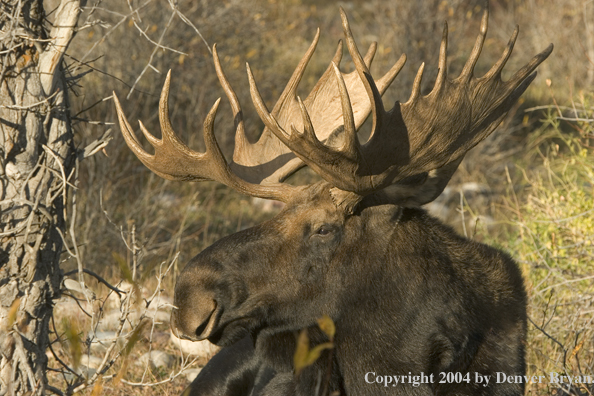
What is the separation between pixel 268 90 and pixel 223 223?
281 centimetres

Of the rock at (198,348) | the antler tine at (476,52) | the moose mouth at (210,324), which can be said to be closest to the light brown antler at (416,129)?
the antler tine at (476,52)

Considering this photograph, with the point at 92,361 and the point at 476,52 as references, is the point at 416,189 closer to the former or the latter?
the point at 476,52

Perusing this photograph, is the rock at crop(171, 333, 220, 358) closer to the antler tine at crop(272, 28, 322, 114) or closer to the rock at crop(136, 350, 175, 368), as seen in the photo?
the rock at crop(136, 350, 175, 368)

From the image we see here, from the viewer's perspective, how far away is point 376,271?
Result: 127 inches

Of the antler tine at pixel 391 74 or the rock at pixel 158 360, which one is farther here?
the rock at pixel 158 360

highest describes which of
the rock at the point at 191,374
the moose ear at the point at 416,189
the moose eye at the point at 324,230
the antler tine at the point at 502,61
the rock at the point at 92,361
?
the antler tine at the point at 502,61

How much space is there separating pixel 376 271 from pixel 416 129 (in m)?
0.65

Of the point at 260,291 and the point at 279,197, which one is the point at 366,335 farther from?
the point at 279,197

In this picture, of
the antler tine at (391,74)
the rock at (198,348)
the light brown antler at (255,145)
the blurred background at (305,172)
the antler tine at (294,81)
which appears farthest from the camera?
the blurred background at (305,172)

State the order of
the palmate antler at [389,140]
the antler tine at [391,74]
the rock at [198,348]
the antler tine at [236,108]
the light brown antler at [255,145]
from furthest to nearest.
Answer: the rock at [198,348], the antler tine at [236,108], the antler tine at [391,74], the light brown antler at [255,145], the palmate antler at [389,140]

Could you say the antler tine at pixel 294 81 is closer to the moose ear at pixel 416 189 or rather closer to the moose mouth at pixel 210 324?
the moose ear at pixel 416 189

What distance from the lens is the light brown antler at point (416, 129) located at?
2887 mm

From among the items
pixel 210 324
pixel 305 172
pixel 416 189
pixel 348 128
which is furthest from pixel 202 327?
pixel 305 172

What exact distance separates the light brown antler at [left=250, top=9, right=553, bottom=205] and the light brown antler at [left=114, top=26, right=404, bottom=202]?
0.42 meters
